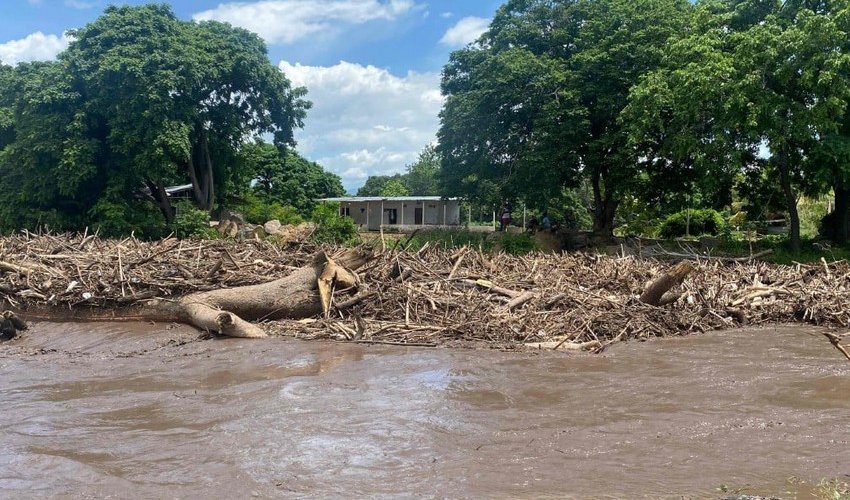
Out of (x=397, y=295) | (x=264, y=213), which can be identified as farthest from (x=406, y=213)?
(x=397, y=295)

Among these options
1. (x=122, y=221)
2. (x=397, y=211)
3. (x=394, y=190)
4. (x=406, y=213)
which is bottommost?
(x=122, y=221)

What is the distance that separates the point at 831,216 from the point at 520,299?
16.7 metres

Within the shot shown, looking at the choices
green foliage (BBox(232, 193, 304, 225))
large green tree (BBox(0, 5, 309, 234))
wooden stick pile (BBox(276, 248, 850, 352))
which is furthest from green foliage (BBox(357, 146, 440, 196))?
wooden stick pile (BBox(276, 248, 850, 352))

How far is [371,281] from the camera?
1072 cm

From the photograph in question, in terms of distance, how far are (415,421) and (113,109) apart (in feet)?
67.6

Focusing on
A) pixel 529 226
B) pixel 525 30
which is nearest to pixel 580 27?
pixel 525 30

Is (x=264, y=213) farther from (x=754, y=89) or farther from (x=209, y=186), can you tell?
(x=754, y=89)

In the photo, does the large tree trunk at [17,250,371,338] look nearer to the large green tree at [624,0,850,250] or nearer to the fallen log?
the fallen log

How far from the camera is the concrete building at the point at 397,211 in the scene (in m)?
40.2

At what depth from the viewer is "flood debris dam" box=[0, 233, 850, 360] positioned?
30.2 feet

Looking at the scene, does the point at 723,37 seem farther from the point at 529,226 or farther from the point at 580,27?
the point at 529,226

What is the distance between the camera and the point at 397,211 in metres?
41.3

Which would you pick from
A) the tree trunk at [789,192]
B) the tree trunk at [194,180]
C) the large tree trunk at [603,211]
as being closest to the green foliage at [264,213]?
the tree trunk at [194,180]

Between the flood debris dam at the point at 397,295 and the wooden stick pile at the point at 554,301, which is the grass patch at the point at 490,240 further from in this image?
the flood debris dam at the point at 397,295
